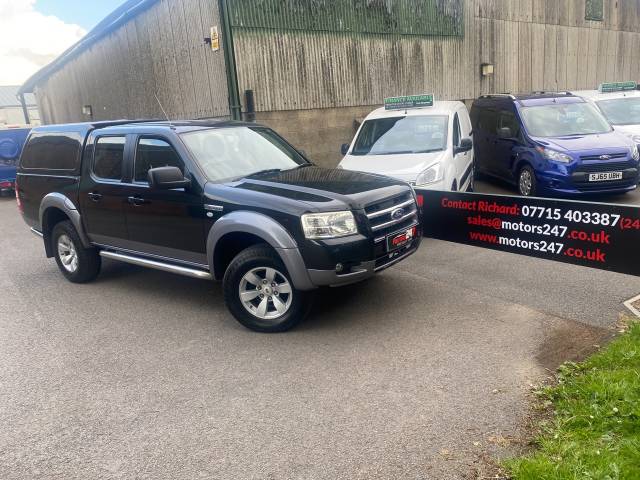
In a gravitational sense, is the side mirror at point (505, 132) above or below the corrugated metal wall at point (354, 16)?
below

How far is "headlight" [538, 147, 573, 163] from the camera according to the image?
9.11 meters

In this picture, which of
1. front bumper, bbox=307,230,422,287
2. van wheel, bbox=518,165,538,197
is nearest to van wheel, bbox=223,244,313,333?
front bumper, bbox=307,230,422,287

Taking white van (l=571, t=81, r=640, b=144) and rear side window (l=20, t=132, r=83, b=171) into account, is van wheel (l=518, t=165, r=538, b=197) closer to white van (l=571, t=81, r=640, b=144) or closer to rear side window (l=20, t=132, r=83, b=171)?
white van (l=571, t=81, r=640, b=144)

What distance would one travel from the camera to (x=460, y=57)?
1578cm

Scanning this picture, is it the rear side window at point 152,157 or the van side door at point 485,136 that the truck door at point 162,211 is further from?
the van side door at point 485,136

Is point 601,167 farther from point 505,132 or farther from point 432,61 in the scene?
point 432,61

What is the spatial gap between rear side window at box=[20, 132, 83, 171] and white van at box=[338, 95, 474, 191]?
3.76 metres

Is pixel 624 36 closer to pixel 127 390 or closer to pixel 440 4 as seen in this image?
pixel 440 4

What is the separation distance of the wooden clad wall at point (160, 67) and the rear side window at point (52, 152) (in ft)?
17.4

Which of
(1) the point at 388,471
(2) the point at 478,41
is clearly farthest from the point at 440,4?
(1) the point at 388,471

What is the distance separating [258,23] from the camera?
11.6m

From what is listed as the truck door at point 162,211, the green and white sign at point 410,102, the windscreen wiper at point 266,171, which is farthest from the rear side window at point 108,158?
the green and white sign at point 410,102

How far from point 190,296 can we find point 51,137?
2846 millimetres

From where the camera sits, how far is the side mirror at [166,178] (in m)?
4.99
